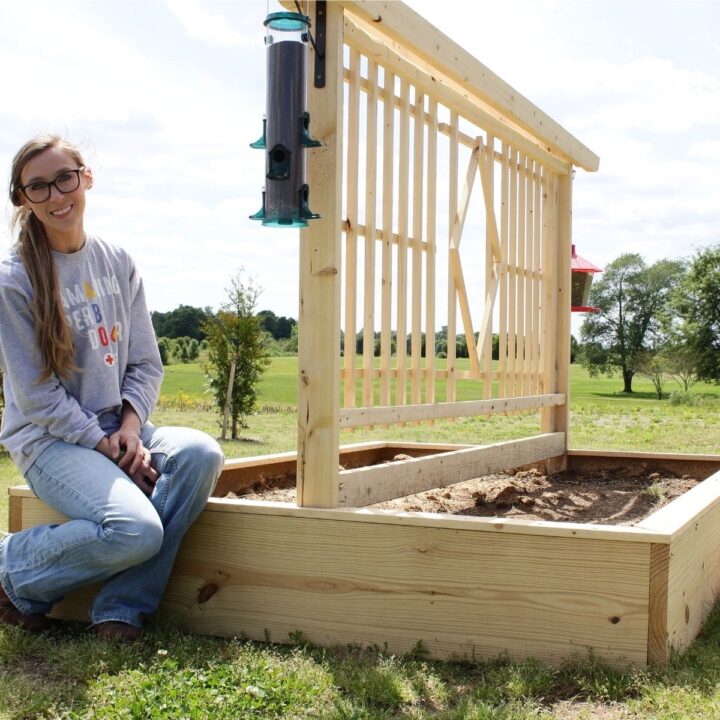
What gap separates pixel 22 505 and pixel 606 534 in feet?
6.08

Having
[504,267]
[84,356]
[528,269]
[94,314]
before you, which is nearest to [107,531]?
[84,356]

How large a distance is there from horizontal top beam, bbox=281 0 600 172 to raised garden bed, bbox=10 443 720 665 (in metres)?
1.59

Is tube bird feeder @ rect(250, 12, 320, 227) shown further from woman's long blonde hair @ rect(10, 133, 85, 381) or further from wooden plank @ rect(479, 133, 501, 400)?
wooden plank @ rect(479, 133, 501, 400)

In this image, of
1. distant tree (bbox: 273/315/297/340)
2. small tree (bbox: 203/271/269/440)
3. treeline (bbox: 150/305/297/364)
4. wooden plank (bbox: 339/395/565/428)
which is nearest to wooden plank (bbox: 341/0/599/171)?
wooden plank (bbox: 339/395/565/428)

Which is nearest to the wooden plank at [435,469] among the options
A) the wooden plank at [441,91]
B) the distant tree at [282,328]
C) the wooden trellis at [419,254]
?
the wooden trellis at [419,254]

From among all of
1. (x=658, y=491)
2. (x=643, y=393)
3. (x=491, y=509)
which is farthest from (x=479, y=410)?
(x=643, y=393)

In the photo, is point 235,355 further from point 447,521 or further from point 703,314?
point 703,314

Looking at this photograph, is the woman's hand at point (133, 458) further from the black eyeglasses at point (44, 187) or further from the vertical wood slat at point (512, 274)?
the vertical wood slat at point (512, 274)

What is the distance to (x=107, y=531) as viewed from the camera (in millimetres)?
2459

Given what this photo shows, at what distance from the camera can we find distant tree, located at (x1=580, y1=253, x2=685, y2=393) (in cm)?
4522

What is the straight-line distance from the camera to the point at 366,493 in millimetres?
3145

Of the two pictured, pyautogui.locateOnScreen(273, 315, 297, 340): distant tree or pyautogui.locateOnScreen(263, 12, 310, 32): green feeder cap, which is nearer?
pyautogui.locateOnScreen(263, 12, 310, 32): green feeder cap

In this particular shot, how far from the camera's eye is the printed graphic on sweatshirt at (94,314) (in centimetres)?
270

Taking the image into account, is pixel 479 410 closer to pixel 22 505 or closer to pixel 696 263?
pixel 22 505
